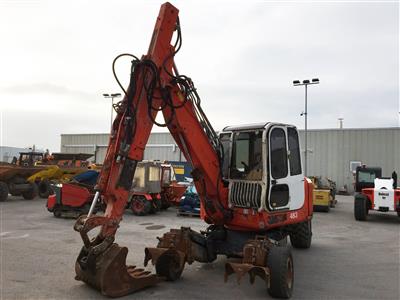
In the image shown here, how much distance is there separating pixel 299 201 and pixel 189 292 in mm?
2797

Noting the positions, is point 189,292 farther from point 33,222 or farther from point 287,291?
point 33,222

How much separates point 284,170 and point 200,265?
2.58 meters

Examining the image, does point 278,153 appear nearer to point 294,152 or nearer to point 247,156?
point 247,156

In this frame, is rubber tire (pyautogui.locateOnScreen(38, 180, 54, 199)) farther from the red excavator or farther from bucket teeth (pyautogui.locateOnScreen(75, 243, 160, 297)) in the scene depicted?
bucket teeth (pyautogui.locateOnScreen(75, 243, 160, 297))

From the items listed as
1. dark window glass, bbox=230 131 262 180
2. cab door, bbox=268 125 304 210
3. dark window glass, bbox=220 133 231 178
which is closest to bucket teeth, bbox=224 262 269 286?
cab door, bbox=268 125 304 210

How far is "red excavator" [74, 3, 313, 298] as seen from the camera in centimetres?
560

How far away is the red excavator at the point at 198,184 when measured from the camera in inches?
221

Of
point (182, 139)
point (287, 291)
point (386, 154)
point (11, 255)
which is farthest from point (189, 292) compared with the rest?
point (386, 154)

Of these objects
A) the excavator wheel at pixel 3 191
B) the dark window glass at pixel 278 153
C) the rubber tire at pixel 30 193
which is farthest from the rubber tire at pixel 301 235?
the rubber tire at pixel 30 193

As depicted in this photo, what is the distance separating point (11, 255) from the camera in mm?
8414

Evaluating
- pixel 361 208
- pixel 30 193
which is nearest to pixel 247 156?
pixel 361 208

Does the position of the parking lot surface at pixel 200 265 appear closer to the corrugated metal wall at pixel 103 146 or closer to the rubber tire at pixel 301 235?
the rubber tire at pixel 301 235

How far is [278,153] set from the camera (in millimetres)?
6930

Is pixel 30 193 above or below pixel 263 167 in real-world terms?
below
